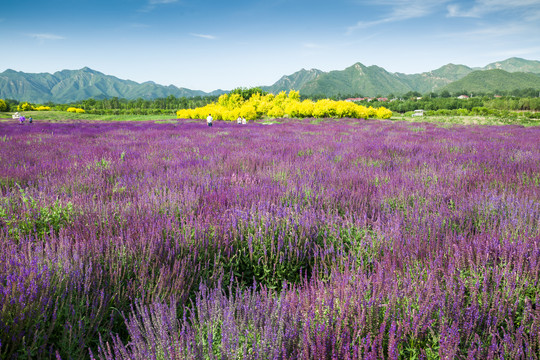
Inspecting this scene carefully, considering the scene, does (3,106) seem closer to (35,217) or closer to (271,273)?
(35,217)

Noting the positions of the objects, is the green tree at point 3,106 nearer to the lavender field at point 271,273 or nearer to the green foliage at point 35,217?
the lavender field at point 271,273

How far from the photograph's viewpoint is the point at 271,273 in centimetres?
209

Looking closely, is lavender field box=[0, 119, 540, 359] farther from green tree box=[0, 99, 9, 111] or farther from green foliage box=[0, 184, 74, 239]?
green tree box=[0, 99, 9, 111]

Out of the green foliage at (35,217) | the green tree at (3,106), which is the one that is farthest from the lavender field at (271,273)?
the green tree at (3,106)

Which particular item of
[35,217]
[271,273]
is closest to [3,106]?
[35,217]

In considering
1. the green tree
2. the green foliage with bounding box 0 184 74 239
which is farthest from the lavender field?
the green tree

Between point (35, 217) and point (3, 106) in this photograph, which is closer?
point (35, 217)

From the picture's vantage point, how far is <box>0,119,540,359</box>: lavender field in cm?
110

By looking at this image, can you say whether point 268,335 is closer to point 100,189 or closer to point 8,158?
point 100,189

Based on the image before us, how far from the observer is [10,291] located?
128 cm

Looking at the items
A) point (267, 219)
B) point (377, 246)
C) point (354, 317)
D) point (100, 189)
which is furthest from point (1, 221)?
point (377, 246)

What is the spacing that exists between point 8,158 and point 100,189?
3590 millimetres

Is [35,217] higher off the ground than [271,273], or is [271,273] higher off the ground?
[35,217]

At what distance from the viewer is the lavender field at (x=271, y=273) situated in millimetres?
1097
